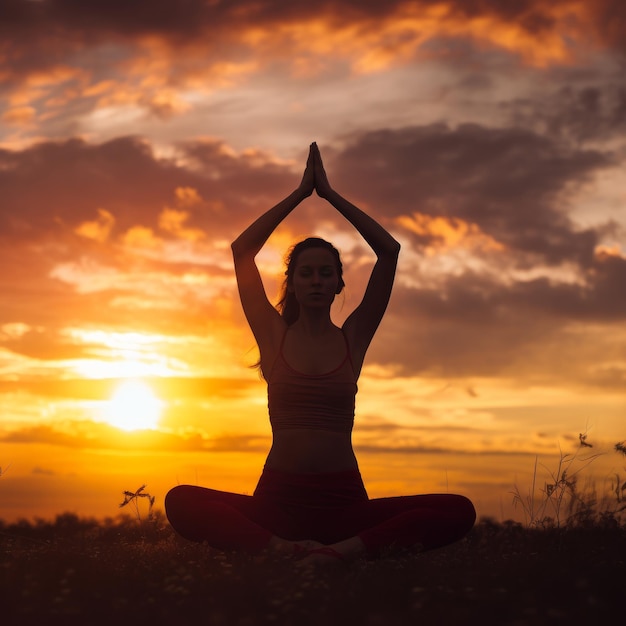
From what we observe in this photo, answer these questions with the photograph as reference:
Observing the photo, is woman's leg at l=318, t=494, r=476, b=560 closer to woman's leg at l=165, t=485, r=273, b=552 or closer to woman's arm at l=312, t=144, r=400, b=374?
woman's leg at l=165, t=485, r=273, b=552

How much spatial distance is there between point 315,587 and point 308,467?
7.50 feet

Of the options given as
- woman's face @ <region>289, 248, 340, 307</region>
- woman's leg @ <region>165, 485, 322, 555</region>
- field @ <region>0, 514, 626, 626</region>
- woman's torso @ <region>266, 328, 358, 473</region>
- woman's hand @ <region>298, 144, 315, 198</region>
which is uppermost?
woman's hand @ <region>298, 144, 315, 198</region>

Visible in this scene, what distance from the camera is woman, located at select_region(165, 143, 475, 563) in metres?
8.91

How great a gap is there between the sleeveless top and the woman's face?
0.73 meters

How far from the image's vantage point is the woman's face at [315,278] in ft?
30.9

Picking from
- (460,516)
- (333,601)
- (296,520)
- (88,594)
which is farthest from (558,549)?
(88,594)

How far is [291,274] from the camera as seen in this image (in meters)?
9.95

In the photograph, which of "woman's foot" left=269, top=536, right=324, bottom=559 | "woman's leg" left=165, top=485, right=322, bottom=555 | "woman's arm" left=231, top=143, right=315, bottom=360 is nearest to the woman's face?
"woman's arm" left=231, top=143, right=315, bottom=360

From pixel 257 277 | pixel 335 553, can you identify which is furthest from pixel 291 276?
pixel 335 553

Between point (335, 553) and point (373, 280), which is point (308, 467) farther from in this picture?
point (373, 280)

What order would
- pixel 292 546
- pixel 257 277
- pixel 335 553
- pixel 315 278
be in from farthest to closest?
1. pixel 257 277
2. pixel 315 278
3. pixel 292 546
4. pixel 335 553

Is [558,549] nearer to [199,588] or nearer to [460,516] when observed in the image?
[460,516]

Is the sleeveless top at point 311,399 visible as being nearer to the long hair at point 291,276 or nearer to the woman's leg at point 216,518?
the long hair at point 291,276

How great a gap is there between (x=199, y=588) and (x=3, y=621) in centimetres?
147
